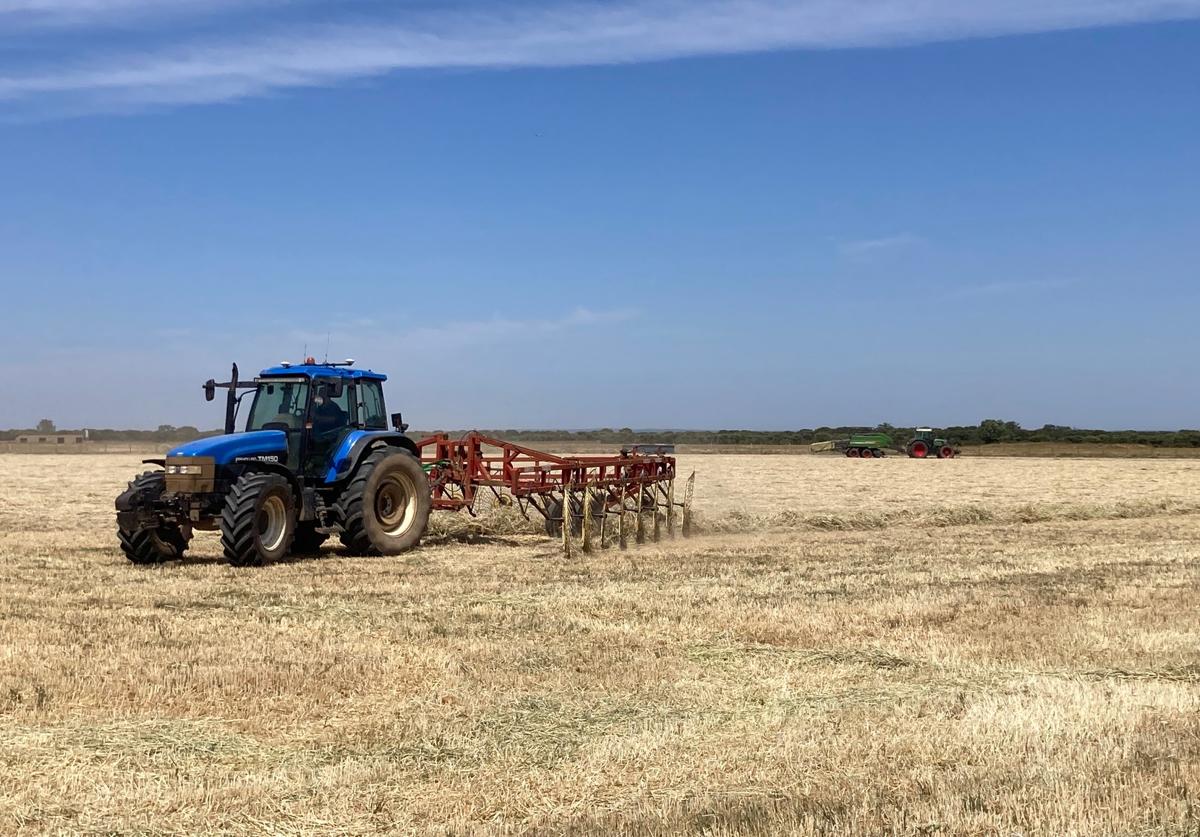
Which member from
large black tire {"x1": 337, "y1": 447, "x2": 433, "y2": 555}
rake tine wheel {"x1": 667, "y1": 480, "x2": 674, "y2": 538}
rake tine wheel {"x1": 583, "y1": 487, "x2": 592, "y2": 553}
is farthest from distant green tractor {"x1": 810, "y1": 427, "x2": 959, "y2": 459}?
large black tire {"x1": 337, "y1": 447, "x2": 433, "y2": 555}

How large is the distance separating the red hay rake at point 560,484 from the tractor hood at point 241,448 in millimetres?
2588

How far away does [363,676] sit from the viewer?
7.41 m

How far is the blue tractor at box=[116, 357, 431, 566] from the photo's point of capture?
12875 mm

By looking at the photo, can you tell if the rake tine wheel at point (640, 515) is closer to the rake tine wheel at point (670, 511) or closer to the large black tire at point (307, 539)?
the rake tine wheel at point (670, 511)

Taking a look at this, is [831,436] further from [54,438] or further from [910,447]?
[54,438]

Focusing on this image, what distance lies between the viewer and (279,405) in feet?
46.4

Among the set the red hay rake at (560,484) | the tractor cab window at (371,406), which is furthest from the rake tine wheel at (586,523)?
the tractor cab window at (371,406)

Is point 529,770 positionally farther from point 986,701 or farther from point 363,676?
point 986,701

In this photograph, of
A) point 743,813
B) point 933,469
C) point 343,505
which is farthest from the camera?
point 933,469

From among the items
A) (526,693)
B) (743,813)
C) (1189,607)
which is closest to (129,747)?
(526,693)

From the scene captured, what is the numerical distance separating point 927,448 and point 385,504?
44115 mm

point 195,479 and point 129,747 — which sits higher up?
point 195,479

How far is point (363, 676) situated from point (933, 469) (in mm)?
35801

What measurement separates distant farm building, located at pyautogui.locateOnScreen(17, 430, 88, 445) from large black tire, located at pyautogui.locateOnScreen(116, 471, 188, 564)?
6721cm
